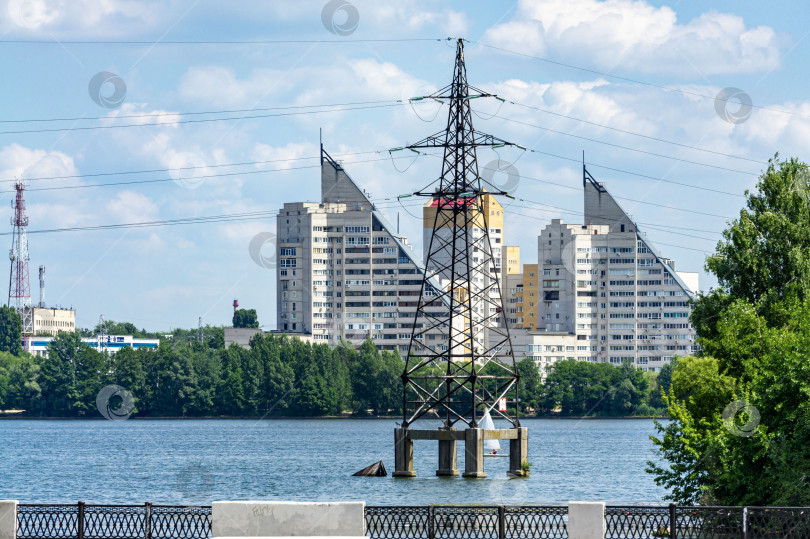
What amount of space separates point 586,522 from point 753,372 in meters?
14.5

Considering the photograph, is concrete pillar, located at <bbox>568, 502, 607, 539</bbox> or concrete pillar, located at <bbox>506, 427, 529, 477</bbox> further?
concrete pillar, located at <bbox>506, 427, 529, 477</bbox>

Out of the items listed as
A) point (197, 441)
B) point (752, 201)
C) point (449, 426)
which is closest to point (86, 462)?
point (197, 441)

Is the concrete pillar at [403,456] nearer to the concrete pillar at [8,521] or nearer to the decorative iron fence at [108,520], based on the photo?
the decorative iron fence at [108,520]

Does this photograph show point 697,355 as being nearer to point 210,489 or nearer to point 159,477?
point 210,489

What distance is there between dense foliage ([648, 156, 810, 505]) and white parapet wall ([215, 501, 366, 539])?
14.1 metres

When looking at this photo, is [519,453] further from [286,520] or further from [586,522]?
[286,520]

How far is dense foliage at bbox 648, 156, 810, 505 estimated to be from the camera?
122ft

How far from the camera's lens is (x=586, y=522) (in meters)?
29.4

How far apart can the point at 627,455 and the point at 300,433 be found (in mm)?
58364

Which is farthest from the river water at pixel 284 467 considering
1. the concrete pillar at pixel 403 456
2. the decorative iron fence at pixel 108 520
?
the decorative iron fence at pixel 108 520

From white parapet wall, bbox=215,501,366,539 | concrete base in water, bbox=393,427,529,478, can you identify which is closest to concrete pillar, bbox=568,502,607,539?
white parapet wall, bbox=215,501,366,539

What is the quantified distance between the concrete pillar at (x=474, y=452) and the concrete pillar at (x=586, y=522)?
37955mm

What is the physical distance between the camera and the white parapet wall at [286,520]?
28.3m

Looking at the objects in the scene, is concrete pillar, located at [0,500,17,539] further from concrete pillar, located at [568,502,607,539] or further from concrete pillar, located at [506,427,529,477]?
concrete pillar, located at [506,427,529,477]
